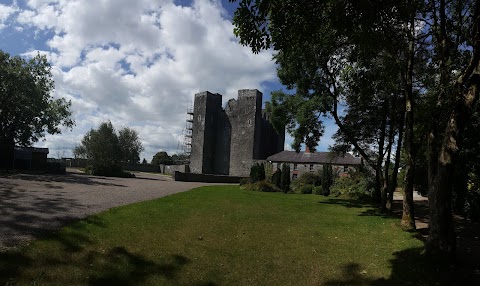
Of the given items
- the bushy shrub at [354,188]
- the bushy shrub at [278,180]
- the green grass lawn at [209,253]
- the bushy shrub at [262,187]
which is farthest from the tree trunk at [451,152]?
the bushy shrub at [278,180]

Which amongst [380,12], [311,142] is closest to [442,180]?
[380,12]

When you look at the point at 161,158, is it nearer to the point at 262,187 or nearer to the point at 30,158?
the point at 30,158

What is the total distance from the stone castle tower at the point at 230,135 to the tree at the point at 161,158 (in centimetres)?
2434

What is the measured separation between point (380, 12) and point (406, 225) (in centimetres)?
870

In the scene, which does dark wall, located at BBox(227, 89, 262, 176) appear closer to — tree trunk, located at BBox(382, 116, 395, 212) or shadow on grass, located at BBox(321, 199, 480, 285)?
tree trunk, located at BBox(382, 116, 395, 212)

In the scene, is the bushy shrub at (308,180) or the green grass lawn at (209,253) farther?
the bushy shrub at (308,180)

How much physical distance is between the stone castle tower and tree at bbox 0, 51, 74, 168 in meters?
34.6

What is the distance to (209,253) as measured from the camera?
912 cm

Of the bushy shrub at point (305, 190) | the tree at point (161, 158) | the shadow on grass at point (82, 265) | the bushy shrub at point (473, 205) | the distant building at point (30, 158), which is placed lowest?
the shadow on grass at point (82, 265)

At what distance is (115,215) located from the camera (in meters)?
11.8

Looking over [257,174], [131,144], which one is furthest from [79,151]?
[257,174]

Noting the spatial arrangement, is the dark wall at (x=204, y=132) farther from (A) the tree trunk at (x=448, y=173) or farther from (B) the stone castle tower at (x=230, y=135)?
(A) the tree trunk at (x=448, y=173)

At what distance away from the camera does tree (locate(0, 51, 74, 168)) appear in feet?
105

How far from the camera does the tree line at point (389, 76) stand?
24.3 feet
